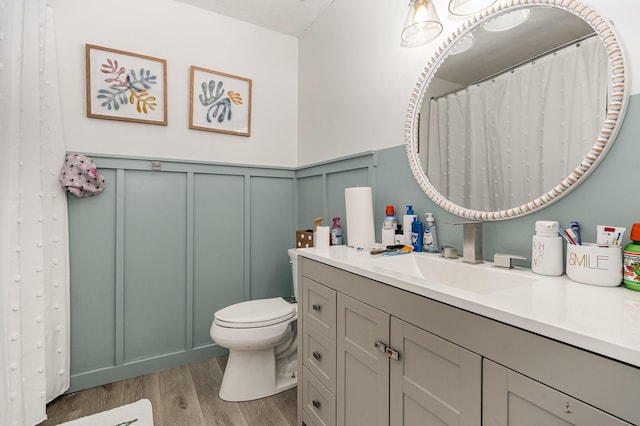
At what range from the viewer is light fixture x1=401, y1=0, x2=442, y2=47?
1.27 meters

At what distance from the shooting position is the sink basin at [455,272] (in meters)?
1.01

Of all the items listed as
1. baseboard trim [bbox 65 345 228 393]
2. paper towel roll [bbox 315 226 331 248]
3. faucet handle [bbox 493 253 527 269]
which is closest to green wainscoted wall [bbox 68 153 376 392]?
baseboard trim [bbox 65 345 228 393]

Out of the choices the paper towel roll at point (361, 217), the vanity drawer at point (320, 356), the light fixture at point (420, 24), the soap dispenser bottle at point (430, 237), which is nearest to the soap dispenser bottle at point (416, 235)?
the soap dispenser bottle at point (430, 237)

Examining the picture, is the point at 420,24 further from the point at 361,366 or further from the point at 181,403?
the point at 181,403

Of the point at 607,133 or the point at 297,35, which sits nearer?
the point at 607,133

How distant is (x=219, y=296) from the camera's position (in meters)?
2.32

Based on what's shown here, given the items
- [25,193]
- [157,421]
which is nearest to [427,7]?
[25,193]

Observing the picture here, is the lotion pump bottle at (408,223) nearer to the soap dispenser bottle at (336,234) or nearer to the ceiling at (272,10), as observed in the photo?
the soap dispenser bottle at (336,234)

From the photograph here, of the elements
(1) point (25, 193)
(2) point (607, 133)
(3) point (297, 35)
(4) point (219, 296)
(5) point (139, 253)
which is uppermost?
(3) point (297, 35)

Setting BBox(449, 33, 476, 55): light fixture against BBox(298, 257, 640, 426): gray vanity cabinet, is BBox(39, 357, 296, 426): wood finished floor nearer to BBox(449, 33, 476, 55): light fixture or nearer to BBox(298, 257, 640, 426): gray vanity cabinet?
BBox(298, 257, 640, 426): gray vanity cabinet

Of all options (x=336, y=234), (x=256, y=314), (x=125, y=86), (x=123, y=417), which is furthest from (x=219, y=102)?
(x=123, y=417)

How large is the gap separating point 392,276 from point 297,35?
7.96 ft

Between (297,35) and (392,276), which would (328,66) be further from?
(392,276)

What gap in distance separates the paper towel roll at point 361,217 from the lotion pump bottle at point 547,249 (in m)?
0.77
